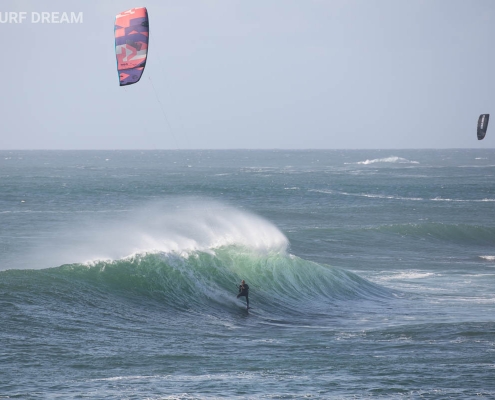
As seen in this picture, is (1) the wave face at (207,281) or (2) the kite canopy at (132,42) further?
(2) the kite canopy at (132,42)

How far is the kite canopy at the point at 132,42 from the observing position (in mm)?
22969

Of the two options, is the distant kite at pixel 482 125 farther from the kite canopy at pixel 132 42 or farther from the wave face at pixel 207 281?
the kite canopy at pixel 132 42

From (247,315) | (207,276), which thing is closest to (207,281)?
(207,276)

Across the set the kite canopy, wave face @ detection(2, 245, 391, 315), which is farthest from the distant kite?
the kite canopy

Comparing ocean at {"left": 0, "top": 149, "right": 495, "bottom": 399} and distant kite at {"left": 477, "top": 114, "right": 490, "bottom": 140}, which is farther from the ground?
distant kite at {"left": 477, "top": 114, "right": 490, "bottom": 140}

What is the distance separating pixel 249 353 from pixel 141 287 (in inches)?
231

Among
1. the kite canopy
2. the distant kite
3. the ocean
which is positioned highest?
the kite canopy

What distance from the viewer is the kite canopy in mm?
22969

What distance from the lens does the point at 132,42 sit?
76.1ft

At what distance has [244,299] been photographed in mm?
19953

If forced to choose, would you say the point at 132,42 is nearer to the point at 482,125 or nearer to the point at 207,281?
the point at 207,281

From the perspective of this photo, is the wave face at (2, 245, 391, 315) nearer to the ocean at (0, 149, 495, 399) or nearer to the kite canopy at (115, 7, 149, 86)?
the ocean at (0, 149, 495, 399)

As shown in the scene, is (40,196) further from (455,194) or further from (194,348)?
(194,348)

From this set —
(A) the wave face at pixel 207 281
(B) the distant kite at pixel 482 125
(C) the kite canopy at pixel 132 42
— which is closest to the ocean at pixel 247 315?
(A) the wave face at pixel 207 281
